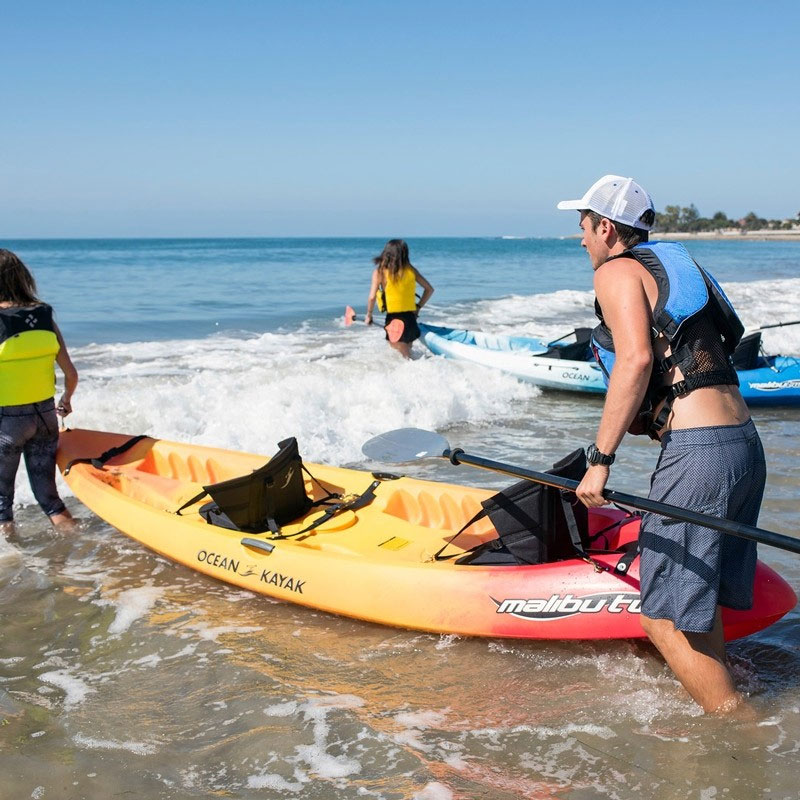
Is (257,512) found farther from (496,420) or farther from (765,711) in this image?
(496,420)

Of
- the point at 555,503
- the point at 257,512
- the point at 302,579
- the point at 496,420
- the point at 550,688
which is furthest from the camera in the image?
the point at 496,420

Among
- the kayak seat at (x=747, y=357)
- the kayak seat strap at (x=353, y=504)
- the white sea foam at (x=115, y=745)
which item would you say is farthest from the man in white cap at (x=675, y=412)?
the kayak seat at (x=747, y=357)

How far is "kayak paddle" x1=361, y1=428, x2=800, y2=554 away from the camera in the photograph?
8.13ft

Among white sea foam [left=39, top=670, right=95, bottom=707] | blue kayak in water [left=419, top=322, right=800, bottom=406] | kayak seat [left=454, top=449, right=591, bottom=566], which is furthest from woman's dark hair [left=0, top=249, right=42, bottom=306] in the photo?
blue kayak in water [left=419, top=322, right=800, bottom=406]

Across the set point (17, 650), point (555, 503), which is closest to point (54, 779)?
point (17, 650)

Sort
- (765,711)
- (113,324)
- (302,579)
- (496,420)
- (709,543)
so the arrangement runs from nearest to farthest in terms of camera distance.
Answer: (709,543) → (765,711) → (302,579) → (496,420) → (113,324)

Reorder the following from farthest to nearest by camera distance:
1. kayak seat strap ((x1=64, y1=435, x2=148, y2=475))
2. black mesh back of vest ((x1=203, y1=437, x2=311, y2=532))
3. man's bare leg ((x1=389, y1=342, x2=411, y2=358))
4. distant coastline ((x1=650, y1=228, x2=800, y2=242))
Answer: distant coastline ((x1=650, y1=228, x2=800, y2=242))
man's bare leg ((x1=389, y1=342, x2=411, y2=358))
kayak seat strap ((x1=64, y1=435, x2=148, y2=475))
black mesh back of vest ((x1=203, y1=437, x2=311, y2=532))

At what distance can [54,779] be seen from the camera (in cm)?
267

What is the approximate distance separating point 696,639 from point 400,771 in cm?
106

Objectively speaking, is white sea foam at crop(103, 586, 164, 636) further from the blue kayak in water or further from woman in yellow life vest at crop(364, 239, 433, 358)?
woman in yellow life vest at crop(364, 239, 433, 358)

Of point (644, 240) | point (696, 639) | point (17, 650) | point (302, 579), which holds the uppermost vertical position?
point (644, 240)

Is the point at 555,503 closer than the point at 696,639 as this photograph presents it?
No

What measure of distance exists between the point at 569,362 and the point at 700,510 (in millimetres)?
6740

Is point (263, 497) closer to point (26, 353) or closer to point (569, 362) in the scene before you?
point (26, 353)
